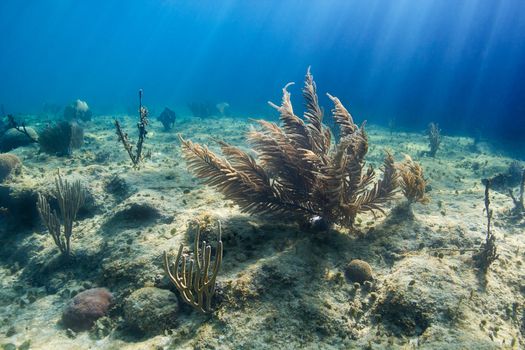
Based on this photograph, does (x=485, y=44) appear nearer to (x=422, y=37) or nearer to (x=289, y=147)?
(x=422, y=37)

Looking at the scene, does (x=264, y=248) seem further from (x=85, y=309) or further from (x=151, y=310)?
(x=85, y=309)

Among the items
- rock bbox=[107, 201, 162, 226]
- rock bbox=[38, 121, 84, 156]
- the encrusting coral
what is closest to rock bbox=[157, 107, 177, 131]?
rock bbox=[38, 121, 84, 156]

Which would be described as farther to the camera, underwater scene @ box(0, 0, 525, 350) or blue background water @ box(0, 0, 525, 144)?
blue background water @ box(0, 0, 525, 144)

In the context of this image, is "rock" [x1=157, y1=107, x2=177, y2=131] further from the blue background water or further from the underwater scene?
the blue background water

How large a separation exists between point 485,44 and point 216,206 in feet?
178

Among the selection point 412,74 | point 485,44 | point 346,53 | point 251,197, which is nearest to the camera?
point 251,197

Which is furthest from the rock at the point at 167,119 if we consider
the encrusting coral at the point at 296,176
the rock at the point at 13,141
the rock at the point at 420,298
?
the rock at the point at 420,298

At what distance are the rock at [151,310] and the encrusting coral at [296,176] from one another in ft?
5.82

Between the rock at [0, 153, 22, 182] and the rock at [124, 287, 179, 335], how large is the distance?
6.23 m

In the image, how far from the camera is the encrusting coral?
4.79 meters

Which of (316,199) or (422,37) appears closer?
(316,199)

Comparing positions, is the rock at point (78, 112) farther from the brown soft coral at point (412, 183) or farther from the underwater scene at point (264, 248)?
the brown soft coral at point (412, 183)

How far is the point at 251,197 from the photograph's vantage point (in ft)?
16.4

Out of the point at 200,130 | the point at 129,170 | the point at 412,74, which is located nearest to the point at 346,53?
the point at 412,74
